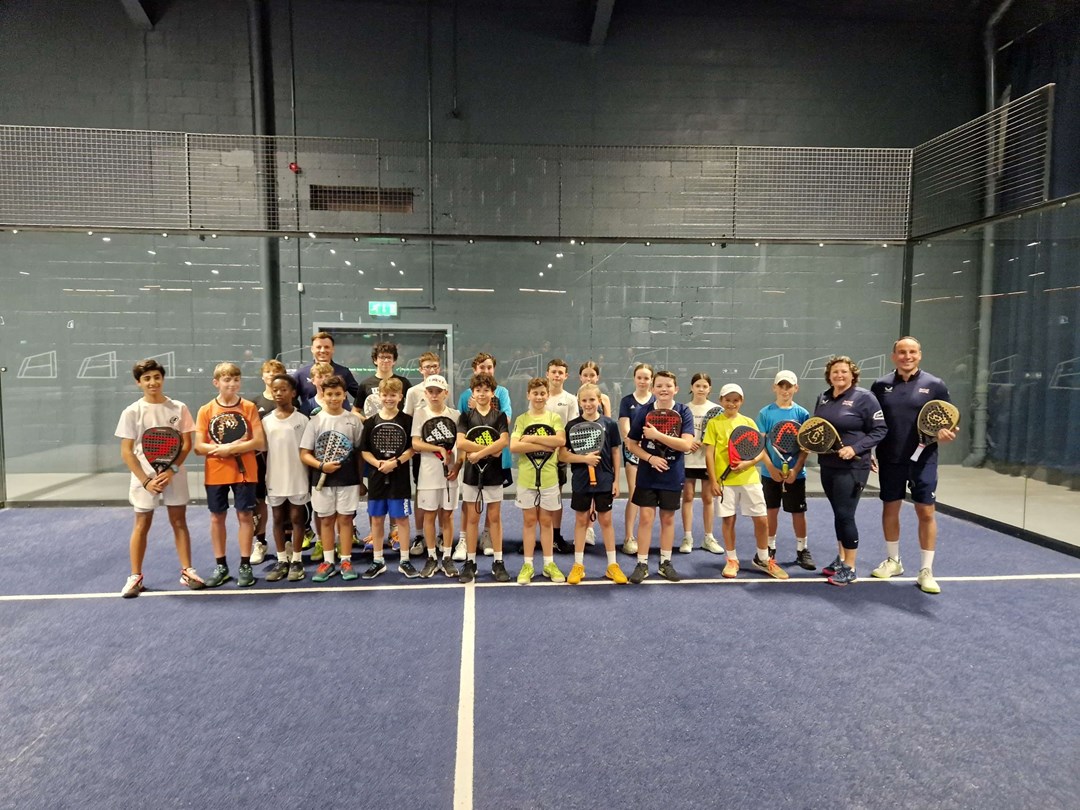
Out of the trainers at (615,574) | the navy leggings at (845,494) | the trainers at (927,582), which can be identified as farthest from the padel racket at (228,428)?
the trainers at (927,582)

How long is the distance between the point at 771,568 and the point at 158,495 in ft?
14.4

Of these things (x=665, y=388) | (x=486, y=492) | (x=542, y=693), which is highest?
(x=665, y=388)

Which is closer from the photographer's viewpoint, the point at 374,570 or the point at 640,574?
the point at 640,574

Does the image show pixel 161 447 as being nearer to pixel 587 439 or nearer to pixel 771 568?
pixel 587 439

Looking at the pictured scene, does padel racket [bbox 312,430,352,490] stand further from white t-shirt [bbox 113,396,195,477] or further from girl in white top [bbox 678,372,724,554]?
girl in white top [bbox 678,372,724,554]

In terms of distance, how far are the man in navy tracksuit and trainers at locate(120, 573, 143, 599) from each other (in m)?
5.25

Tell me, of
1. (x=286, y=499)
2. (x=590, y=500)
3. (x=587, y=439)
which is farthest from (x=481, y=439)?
(x=286, y=499)

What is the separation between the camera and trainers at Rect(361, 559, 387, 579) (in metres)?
3.87

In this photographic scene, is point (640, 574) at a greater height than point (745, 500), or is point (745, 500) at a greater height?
point (745, 500)

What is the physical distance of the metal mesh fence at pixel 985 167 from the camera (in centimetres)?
523

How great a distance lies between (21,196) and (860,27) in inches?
421

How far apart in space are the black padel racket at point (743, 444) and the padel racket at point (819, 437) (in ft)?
1.02

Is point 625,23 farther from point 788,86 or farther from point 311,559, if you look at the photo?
point 311,559

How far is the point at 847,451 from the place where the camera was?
12.0 ft
